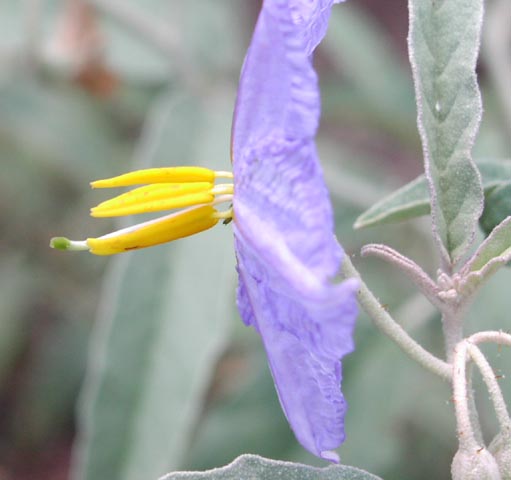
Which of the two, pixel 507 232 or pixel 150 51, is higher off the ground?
pixel 150 51

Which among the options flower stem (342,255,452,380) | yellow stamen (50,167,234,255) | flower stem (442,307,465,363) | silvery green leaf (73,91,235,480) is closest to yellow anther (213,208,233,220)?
yellow stamen (50,167,234,255)

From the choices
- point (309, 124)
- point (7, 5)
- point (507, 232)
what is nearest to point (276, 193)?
point (309, 124)

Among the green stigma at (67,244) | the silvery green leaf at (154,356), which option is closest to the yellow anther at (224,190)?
the green stigma at (67,244)

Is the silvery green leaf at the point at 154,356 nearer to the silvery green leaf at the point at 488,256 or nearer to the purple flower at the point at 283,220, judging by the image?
the purple flower at the point at 283,220

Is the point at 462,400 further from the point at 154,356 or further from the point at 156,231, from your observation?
the point at 154,356

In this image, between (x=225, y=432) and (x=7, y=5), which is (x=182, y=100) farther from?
(x=7, y=5)

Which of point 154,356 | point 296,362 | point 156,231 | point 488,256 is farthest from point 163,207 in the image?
point 154,356
